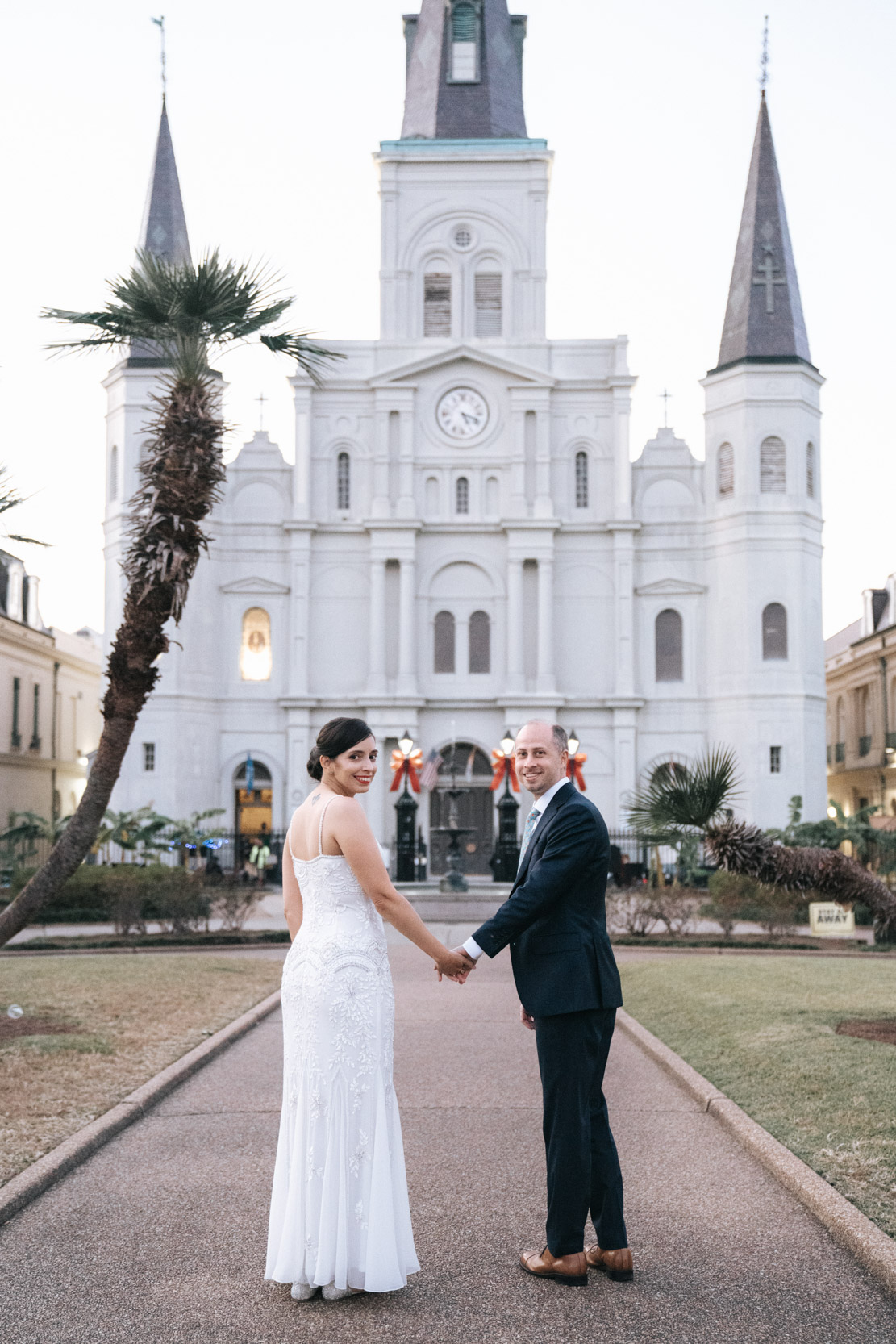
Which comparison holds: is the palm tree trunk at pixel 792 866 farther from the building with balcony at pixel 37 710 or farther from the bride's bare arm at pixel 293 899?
the building with balcony at pixel 37 710

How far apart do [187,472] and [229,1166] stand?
8.16 m

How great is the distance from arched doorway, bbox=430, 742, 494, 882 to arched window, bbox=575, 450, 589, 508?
901cm

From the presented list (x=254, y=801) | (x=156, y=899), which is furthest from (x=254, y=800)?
(x=156, y=899)

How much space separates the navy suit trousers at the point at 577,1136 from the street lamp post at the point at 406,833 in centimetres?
3228

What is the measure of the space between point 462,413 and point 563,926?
1638 inches

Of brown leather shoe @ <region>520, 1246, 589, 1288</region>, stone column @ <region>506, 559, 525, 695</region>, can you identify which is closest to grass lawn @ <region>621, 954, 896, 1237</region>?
brown leather shoe @ <region>520, 1246, 589, 1288</region>

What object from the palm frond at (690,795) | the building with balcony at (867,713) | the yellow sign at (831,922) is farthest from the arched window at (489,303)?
the palm frond at (690,795)

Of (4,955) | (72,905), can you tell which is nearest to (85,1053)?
(4,955)

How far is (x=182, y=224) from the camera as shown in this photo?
153ft

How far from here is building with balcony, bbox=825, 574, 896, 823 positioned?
160ft

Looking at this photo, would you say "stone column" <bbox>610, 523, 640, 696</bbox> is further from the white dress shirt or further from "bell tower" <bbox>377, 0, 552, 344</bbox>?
the white dress shirt

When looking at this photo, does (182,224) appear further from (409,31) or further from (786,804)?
(786,804)

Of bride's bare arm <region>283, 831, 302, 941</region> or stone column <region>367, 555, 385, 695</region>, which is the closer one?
bride's bare arm <region>283, 831, 302, 941</region>

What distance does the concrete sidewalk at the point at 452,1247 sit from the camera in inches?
201
